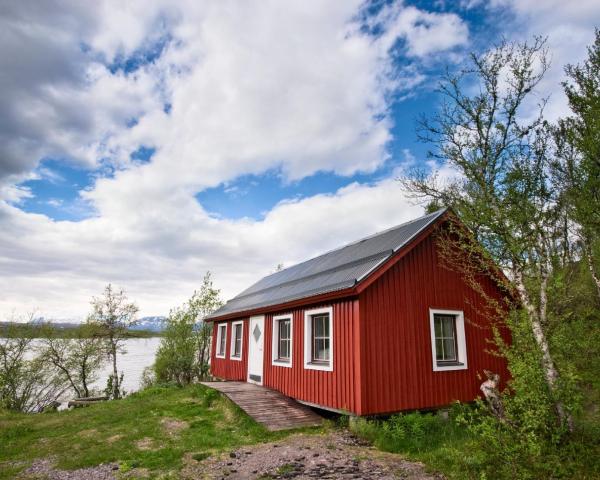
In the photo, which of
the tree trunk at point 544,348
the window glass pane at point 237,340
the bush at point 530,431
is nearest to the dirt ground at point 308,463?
the bush at point 530,431

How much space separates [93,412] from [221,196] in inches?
380

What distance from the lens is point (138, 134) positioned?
10.9 m

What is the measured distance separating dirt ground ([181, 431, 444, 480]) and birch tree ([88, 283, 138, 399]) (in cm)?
1772

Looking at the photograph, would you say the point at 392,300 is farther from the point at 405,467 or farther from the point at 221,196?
the point at 221,196

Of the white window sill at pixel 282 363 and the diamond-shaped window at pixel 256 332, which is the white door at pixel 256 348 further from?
the white window sill at pixel 282 363

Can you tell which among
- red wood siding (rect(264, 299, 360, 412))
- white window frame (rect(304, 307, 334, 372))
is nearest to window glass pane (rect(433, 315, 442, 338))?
red wood siding (rect(264, 299, 360, 412))

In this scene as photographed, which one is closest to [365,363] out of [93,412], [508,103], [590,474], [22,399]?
[590,474]

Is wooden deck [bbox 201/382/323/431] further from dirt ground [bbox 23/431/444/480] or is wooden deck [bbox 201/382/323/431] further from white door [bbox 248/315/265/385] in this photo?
dirt ground [bbox 23/431/444/480]

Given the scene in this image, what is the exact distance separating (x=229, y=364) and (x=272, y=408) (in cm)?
660

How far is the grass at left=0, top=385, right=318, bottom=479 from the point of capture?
7125 mm

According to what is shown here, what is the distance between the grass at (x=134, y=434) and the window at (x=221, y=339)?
4.10 meters

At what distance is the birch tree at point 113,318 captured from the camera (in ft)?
71.6

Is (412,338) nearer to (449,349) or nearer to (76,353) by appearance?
(449,349)

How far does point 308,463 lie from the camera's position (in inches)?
244
